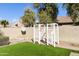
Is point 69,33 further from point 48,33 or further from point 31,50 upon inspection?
point 31,50

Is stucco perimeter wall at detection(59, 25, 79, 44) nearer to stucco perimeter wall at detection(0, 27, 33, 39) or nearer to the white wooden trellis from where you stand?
the white wooden trellis

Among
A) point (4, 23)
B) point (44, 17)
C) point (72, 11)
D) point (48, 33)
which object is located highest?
point (72, 11)

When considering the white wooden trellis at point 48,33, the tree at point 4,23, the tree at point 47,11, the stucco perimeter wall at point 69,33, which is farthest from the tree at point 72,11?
the tree at point 4,23

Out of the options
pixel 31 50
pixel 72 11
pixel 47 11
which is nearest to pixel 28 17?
pixel 47 11

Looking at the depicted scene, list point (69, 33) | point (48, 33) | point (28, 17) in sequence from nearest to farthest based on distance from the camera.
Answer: point (28, 17) → point (69, 33) → point (48, 33)

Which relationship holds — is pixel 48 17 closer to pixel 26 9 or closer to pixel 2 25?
pixel 26 9

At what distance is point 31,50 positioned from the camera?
7148 millimetres

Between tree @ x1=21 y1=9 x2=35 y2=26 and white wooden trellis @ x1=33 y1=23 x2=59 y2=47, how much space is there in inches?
11.0

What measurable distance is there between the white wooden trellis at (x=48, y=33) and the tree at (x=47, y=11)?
0.23 m

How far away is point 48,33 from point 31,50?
2.76 feet

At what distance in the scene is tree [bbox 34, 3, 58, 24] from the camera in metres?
7.20

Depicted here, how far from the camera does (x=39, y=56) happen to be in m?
6.98

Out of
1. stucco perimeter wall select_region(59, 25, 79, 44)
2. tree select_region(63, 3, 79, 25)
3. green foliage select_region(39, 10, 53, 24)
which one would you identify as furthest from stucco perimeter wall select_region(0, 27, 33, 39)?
tree select_region(63, 3, 79, 25)

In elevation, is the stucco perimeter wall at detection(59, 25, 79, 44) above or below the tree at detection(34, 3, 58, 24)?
below
